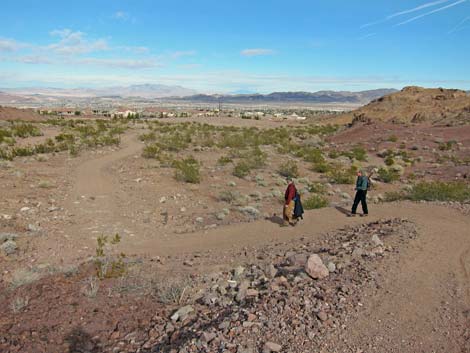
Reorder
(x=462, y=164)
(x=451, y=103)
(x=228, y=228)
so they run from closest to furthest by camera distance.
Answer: (x=228, y=228), (x=462, y=164), (x=451, y=103)

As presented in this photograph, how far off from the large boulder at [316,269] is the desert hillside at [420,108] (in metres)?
44.2

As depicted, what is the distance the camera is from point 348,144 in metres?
38.9

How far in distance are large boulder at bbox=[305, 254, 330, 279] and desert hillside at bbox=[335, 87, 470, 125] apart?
4422 cm

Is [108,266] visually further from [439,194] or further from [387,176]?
[387,176]

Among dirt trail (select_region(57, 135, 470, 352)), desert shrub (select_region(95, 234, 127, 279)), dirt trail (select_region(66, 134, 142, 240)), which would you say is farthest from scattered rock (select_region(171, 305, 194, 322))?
dirt trail (select_region(66, 134, 142, 240))

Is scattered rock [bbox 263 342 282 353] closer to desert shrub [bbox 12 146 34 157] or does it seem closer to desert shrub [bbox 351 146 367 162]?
desert shrub [bbox 12 146 34 157]

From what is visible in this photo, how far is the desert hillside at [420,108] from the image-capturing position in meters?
51.2

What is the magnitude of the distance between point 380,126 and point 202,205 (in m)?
35.7

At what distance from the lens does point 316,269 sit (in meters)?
7.10

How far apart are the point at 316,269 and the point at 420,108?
57632 millimetres

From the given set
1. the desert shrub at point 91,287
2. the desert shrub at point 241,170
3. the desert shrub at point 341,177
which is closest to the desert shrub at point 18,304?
the desert shrub at point 91,287

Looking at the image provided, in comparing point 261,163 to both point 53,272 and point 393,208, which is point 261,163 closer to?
point 393,208

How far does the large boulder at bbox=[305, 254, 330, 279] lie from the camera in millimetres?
7062

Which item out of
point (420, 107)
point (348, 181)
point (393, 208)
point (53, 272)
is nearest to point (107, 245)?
point (53, 272)
